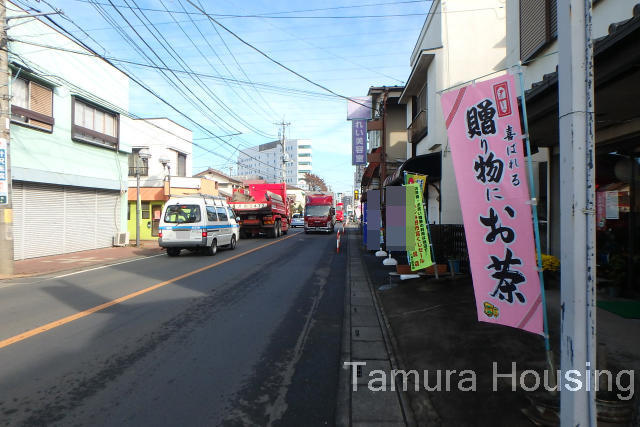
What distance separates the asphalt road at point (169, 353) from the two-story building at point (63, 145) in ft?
21.0

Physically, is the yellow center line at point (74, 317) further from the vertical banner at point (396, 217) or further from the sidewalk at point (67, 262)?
the vertical banner at point (396, 217)

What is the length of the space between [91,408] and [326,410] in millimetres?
2025

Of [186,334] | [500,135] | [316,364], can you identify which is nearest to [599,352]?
[500,135]

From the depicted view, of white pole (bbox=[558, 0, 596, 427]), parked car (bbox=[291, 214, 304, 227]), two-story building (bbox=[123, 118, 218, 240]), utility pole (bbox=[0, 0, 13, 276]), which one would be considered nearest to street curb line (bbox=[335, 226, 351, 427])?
white pole (bbox=[558, 0, 596, 427])

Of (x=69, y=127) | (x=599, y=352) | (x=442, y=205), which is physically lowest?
(x=599, y=352)

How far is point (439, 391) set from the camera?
3.77 m

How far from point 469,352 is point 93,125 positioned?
60.5 feet

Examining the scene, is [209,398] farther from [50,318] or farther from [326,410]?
[50,318]

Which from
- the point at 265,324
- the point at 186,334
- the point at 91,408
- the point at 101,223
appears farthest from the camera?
the point at 101,223

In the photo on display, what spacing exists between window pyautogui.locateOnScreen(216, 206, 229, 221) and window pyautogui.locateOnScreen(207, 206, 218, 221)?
17.3 inches

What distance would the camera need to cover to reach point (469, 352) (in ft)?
15.0

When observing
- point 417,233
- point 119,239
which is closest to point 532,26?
point 417,233

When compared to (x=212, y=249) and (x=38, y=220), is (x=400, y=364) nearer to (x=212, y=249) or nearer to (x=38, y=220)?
(x=212, y=249)

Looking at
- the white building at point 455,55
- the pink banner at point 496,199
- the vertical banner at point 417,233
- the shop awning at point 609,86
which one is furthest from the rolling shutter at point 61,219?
the shop awning at point 609,86
